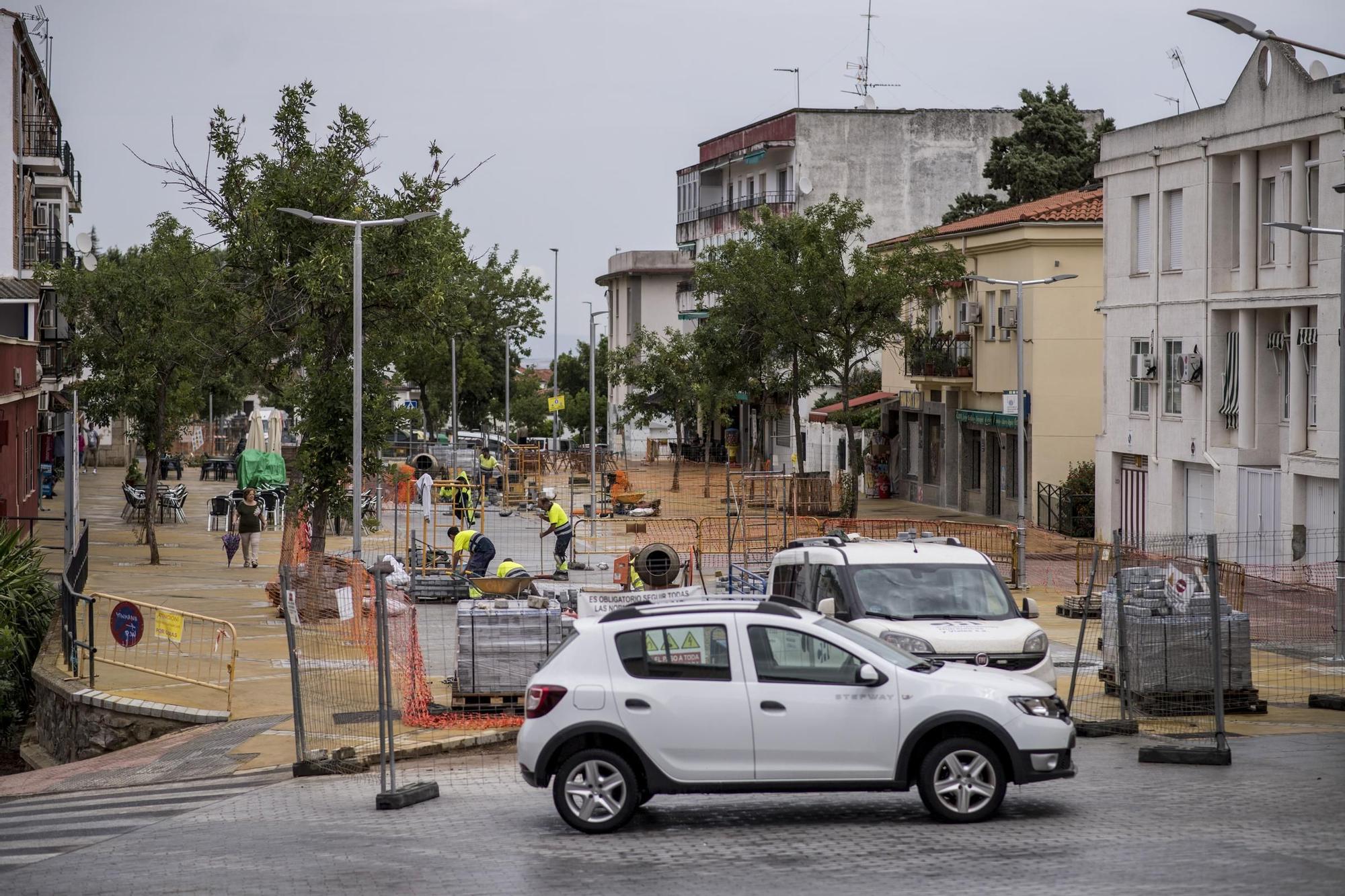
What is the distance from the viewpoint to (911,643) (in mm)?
14578

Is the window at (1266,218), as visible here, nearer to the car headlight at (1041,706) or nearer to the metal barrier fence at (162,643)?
the metal barrier fence at (162,643)

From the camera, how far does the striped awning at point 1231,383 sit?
3197cm

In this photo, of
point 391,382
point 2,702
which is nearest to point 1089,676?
point 2,702

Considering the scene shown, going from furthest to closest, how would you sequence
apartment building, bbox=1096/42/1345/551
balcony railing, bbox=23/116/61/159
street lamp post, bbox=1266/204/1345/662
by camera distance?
1. balcony railing, bbox=23/116/61/159
2. apartment building, bbox=1096/42/1345/551
3. street lamp post, bbox=1266/204/1345/662

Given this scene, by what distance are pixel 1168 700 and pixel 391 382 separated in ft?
64.0

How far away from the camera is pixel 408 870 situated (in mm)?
9977

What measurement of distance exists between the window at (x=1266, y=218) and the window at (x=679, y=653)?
23961 mm

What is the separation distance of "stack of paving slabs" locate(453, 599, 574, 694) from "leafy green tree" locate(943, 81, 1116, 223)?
49582mm

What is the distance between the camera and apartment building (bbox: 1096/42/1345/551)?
95.7 ft

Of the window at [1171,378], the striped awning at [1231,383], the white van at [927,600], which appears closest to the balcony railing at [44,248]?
the window at [1171,378]

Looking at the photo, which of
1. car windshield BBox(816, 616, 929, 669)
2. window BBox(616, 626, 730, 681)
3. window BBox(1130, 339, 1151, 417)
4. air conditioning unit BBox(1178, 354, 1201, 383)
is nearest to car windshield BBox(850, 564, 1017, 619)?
car windshield BBox(816, 616, 929, 669)

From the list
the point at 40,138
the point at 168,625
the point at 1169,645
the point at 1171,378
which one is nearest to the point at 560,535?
the point at 168,625

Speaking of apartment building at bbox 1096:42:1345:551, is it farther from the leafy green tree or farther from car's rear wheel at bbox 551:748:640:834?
the leafy green tree

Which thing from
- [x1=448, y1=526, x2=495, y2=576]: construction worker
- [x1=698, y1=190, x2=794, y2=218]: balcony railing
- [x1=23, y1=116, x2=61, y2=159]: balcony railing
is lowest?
[x1=448, y1=526, x2=495, y2=576]: construction worker
